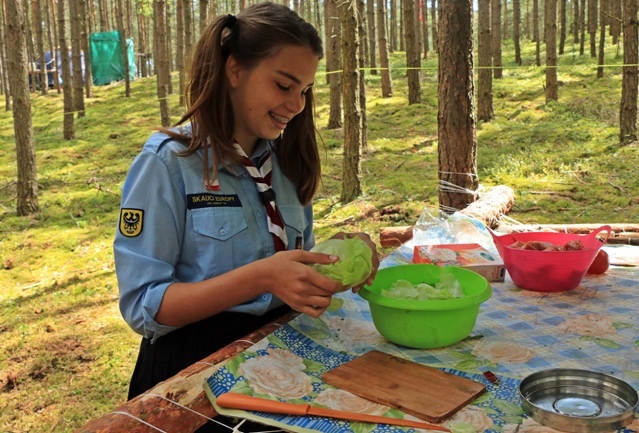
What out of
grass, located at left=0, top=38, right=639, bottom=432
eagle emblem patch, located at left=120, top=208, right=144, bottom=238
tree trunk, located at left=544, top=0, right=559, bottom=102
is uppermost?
tree trunk, located at left=544, top=0, right=559, bottom=102

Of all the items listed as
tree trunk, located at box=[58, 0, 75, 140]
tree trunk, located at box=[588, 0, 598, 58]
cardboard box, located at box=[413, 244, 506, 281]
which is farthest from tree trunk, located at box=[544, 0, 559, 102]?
cardboard box, located at box=[413, 244, 506, 281]

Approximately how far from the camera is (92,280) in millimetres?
5680

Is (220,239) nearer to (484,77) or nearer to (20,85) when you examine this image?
(20,85)

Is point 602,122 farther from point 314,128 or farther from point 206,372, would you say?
point 206,372

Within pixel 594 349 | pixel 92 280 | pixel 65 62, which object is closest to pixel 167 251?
pixel 594 349

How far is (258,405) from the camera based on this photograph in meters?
1.37

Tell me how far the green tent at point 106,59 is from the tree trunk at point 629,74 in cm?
2065

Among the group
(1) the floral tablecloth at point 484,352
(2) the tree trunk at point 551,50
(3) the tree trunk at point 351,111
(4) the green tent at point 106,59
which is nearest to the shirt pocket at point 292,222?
(1) the floral tablecloth at point 484,352

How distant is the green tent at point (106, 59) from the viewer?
80.7 feet

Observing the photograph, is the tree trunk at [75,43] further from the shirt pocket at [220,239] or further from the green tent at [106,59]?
the shirt pocket at [220,239]

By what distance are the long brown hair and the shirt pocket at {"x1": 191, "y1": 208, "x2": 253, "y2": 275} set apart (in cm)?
12

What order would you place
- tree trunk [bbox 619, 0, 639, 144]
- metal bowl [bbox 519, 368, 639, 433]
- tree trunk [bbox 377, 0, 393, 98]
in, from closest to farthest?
metal bowl [bbox 519, 368, 639, 433], tree trunk [bbox 619, 0, 639, 144], tree trunk [bbox 377, 0, 393, 98]

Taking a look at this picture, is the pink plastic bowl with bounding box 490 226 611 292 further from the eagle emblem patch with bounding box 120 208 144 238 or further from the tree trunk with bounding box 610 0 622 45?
the tree trunk with bounding box 610 0 622 45

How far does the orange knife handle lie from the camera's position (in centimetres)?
135
